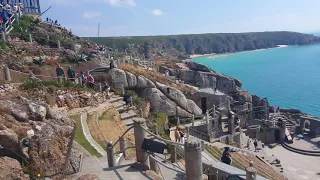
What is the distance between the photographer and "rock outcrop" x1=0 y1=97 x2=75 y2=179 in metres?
6.59

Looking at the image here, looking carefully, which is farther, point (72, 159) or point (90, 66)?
point (90, 66)

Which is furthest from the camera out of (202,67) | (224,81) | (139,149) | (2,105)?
(202,67)

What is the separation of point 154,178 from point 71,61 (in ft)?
65.5

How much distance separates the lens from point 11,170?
629 cm

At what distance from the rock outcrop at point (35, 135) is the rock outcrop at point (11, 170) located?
0.20 metres

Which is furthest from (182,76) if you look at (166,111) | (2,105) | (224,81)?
(2,105)

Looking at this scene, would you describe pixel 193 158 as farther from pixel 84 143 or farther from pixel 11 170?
pixel 84 143

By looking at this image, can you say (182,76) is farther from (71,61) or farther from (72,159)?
(72,159)

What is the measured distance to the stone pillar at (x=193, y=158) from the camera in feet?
23.1

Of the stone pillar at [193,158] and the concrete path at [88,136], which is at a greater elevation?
the stone pillar at [193,158]

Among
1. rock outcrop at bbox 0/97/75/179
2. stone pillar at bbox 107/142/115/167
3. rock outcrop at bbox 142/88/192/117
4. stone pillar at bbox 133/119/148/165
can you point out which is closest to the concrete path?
stone pillar at bbox 107/142/115/167

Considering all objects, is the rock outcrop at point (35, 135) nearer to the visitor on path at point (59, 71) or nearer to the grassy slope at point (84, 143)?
the grassy slope at point (84, 143)

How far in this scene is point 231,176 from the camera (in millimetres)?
8172

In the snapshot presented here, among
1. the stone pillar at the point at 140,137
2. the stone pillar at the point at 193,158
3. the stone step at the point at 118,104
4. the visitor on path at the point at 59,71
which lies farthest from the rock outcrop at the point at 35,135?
the visitor on path at the point at 59,71
